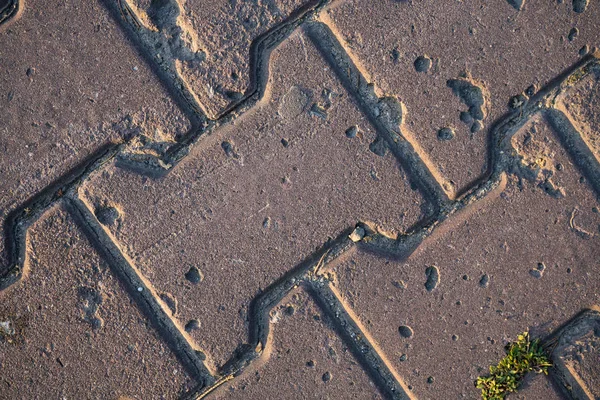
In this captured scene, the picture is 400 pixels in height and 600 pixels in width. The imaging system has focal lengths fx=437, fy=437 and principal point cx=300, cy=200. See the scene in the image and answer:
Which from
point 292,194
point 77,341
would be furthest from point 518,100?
point 77,341

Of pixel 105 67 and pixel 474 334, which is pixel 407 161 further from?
pixel 105 67

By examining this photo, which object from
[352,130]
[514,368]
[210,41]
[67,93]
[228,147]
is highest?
[67,93]

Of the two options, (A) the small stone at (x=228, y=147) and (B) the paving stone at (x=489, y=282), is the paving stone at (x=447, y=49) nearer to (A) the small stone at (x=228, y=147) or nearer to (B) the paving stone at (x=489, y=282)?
(B) the paving stone at (x=489, y=282)

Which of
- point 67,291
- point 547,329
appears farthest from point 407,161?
point 67,291

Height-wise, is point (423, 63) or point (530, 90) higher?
point (423, 63)

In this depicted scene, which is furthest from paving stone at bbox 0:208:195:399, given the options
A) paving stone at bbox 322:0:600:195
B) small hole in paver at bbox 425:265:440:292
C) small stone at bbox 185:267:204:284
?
paving stone at bbox 322:0:600:195

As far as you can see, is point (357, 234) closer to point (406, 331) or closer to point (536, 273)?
point (406, 331)

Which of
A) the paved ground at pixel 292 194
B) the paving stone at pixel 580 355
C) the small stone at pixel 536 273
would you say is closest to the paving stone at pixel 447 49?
the paved ground at pixel 292 194

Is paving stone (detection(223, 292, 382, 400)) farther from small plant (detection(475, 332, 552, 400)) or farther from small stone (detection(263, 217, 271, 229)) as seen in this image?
small plant (detection(475, 332, 552, 400))
